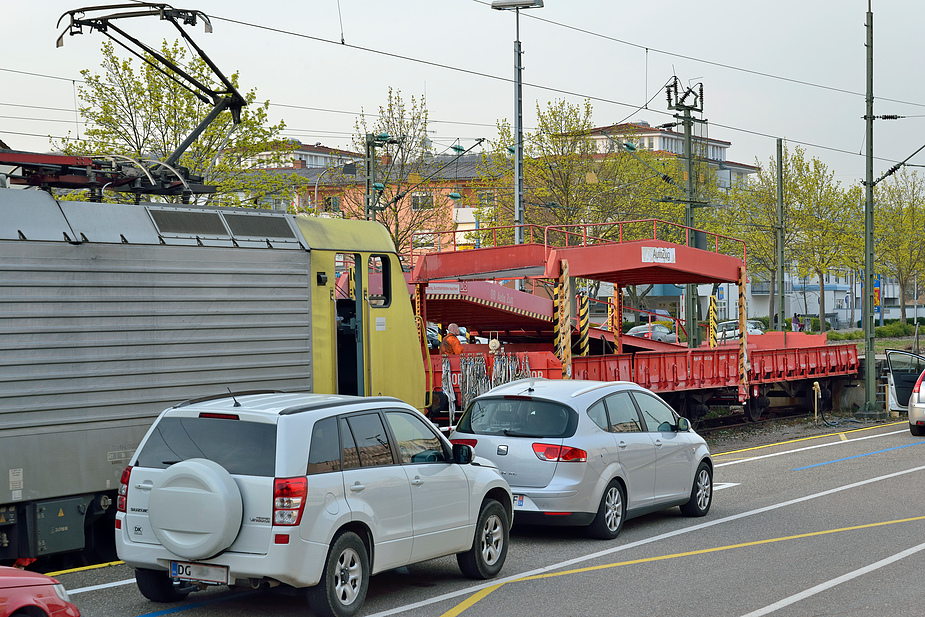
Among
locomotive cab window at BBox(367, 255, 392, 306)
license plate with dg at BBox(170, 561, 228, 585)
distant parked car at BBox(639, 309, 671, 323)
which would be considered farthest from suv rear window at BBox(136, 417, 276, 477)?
distant parked car at BBox(639, 309, 671, 323)

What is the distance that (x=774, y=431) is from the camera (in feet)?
74.9

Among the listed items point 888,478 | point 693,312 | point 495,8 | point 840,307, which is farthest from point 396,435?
point 840,307

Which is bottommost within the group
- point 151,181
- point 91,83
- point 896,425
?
point 896,425

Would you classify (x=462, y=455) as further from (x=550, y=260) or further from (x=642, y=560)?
(x=550, y=260)

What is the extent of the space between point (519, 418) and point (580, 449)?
2.45 ft

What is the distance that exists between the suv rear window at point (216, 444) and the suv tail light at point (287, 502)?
12 centimetres

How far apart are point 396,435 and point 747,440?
49.6ft

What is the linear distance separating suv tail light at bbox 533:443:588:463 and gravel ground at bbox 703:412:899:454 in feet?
33.0

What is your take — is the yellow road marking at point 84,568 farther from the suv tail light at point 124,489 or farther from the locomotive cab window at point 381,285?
the locomotive cab window at point 381,285

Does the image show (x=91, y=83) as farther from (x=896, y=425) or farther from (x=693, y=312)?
(x=896, y=425)

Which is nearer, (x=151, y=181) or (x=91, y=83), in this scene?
(x=151, y=181)

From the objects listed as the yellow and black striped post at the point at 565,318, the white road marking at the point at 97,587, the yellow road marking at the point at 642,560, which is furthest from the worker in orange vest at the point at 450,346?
the white road marking at the point at 97,587

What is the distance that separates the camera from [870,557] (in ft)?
30.2

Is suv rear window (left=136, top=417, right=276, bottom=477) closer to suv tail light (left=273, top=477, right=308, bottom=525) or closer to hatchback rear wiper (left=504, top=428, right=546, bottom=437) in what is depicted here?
suv tail light (left=273, top=477, right=308, bottom=525)
